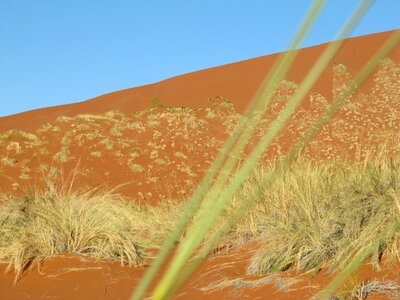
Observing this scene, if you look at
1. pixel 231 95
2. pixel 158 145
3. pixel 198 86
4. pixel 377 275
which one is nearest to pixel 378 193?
pixel 377 275

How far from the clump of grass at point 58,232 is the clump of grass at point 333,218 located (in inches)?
61.8

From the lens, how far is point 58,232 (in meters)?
5.66

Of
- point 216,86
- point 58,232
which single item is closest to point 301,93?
point 58,232

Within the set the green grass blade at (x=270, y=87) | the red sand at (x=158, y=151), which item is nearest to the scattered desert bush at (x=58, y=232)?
the red sand at (x=158, y=151)

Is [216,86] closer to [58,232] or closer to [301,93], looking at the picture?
[58,232]

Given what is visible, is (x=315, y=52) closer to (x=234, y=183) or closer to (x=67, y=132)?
(x=67, y=132)

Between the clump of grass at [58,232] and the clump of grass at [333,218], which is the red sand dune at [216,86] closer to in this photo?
the clump of grass at [58,232]

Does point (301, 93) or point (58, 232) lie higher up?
point (301, 93)

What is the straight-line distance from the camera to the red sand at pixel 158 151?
15.5ft

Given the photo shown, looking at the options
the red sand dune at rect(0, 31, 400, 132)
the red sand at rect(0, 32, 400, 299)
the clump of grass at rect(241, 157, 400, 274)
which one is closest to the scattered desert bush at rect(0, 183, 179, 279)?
the red sand at rect(0, 32, 400, 299)

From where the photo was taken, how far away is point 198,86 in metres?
31.2

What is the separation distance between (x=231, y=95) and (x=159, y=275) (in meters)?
24.3

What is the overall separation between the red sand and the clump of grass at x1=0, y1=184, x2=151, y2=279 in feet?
0.58

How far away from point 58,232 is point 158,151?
48.8 feet
